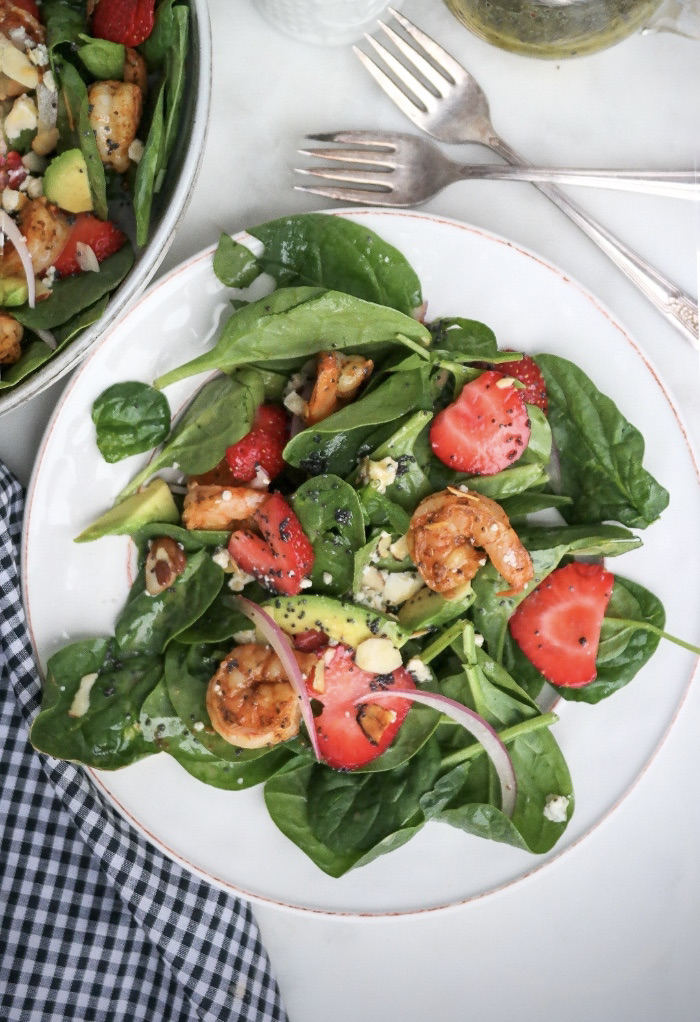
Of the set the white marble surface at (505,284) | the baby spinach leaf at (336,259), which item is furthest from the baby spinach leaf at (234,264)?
the white marble surface at (505,284)

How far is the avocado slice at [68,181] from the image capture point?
1.15 m

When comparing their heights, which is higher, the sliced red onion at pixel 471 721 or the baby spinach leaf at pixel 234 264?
the baby spinach leaf at pixel 234 264

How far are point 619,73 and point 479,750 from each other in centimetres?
112

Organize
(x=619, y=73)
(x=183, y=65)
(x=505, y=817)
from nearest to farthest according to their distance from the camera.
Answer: (x=183, y=65)
(x=505, y=817)
(x=619, y=73)

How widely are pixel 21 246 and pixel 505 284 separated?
0.70 m

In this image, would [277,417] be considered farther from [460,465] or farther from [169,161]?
[169,161]

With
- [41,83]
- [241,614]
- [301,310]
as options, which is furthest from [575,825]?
[41,83]

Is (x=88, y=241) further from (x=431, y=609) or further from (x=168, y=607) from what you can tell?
(x=431, y=609)

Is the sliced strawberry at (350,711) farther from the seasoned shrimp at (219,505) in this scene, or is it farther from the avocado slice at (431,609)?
the seasoned shrimp at (219,505)

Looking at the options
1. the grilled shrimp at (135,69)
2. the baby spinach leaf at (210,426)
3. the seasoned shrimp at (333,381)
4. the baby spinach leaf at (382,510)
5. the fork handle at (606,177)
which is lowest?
the baby spinach leaf at (382,510)

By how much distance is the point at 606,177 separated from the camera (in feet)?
4.48

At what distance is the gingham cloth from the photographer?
53.6 inches

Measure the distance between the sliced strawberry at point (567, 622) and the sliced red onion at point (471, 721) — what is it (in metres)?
0.14

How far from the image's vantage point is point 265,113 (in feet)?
4.48
